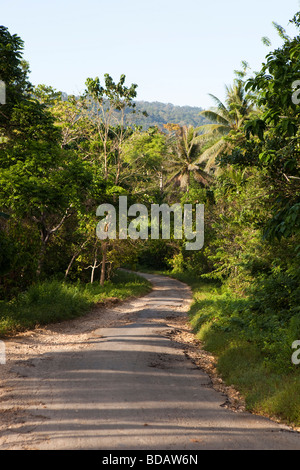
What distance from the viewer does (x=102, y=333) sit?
11789mm

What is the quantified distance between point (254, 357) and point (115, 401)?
3699mm

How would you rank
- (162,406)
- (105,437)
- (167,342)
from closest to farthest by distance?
(105,437) < (162,406) < (167,342)

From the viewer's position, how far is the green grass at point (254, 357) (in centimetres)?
606

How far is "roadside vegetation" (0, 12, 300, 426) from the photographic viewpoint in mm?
7137

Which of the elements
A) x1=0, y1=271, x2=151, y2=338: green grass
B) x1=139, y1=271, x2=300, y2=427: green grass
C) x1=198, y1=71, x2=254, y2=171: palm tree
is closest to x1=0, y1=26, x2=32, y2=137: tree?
x1=0, y1=271, x2=151, y2=338: green grass

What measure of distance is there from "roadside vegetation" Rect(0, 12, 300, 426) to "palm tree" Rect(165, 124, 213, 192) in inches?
287

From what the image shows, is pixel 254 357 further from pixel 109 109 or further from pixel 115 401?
pixel 109 109

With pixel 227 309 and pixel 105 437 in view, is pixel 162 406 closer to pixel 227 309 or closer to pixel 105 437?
pixel 105 437

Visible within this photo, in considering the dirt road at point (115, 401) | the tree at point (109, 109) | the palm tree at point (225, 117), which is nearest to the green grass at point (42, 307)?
the dirt road at point (115, 401)

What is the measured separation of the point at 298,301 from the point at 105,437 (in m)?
8.29

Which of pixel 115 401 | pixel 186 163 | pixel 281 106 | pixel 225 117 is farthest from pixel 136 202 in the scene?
pixel 115 401

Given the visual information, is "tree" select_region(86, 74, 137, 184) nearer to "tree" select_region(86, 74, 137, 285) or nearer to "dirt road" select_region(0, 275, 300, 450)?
"tree" select_region(86, 74, 137, 285)

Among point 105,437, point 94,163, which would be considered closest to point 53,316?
point 105,437

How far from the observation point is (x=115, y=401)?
5.98 metres
